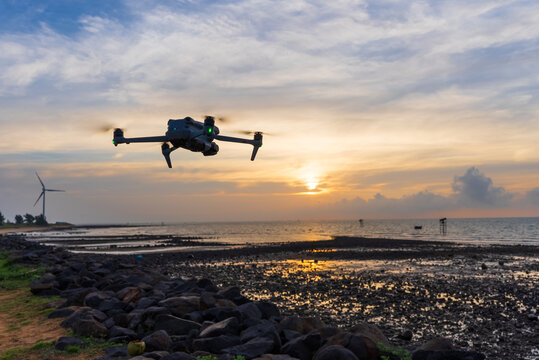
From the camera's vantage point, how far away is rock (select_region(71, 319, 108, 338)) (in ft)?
40.4

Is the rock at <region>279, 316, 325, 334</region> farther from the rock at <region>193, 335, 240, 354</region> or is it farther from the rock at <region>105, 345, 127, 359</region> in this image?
the rock at <region>105, 345, 127, 359</region>

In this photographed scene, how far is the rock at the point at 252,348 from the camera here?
975 cm

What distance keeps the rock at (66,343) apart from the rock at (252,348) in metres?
4.62

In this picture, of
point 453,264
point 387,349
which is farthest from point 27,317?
point 453,264

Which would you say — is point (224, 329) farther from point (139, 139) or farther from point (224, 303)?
→ point (139, 139)

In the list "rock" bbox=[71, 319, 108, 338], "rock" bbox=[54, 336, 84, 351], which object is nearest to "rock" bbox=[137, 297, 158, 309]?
"rock" bbox=[71, 319, 108, 338]

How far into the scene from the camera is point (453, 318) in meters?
16.9

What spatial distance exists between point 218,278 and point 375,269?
13767mm

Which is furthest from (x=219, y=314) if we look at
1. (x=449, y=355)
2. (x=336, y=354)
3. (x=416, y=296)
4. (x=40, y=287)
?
(x=416, y=296)

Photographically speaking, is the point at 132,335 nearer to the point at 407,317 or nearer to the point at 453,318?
the point at 407,317

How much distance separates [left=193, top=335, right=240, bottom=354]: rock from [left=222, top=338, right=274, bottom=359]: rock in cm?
32

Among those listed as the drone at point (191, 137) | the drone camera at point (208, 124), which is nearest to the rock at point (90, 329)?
the drone at point (191, 137)

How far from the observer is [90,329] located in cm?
1238

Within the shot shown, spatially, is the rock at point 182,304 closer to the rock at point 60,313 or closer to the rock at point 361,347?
the rock at point 60,313
